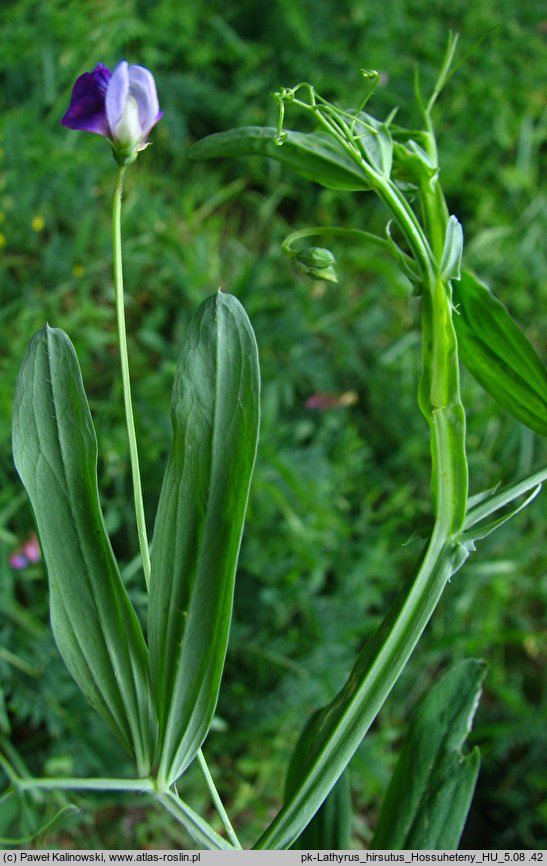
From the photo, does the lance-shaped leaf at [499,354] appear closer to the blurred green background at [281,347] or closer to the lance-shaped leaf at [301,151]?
the lance-shaped leaf at [301,151]

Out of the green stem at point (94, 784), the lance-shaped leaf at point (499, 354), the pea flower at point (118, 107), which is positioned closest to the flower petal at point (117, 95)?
the pea flower at point (118, 107)

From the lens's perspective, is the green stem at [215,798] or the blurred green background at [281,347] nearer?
the green stem at [215,798]

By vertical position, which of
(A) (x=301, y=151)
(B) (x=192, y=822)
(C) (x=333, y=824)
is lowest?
(C) (x=333, y=824)

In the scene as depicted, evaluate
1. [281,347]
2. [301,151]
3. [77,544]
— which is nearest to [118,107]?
[301,151]

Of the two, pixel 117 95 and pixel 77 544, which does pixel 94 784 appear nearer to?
pixel 77 544

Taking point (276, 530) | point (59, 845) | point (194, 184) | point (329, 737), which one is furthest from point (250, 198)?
point (329, 737)

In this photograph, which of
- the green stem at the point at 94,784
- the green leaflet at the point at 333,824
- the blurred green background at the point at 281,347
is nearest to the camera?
the green stem at the point at 94,784

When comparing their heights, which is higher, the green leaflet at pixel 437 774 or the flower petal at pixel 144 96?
the flower petal at pixel 144 96
